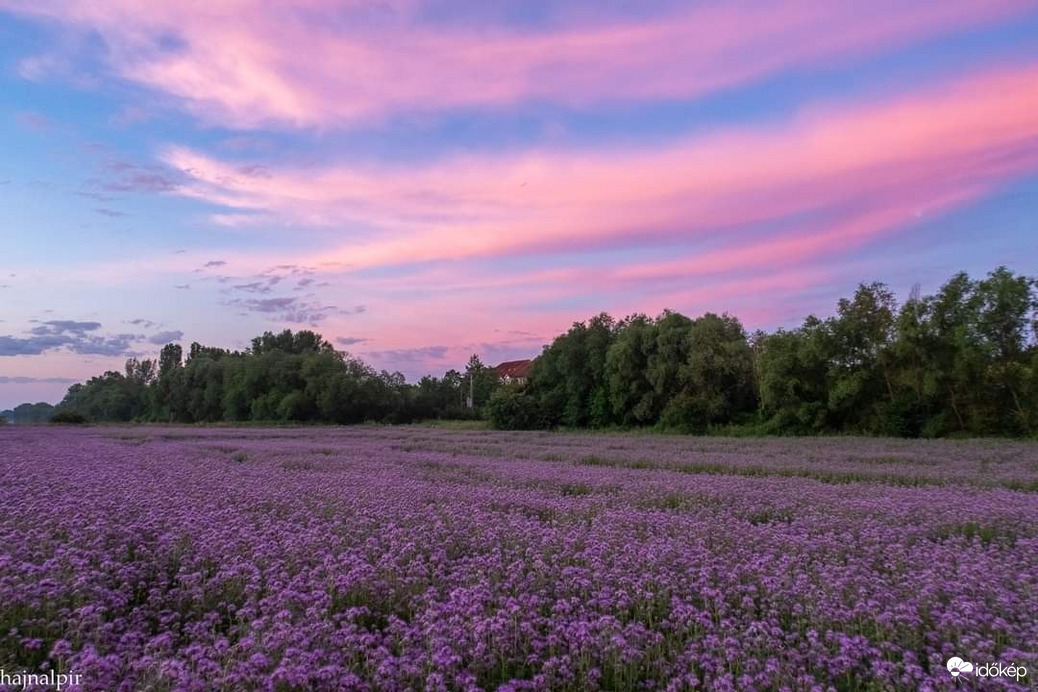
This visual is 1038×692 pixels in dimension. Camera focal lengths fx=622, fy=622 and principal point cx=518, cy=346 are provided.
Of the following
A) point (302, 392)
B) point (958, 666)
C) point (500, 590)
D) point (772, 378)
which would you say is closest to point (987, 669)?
point (958, 666)

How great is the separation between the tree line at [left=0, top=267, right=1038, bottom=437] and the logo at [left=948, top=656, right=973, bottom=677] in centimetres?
3488

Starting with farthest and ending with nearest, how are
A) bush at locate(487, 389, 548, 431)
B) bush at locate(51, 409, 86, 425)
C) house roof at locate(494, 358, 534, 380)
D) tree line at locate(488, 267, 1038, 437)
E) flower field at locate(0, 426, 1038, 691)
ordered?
house roof at locate(494, 358, 534, 380)
bush at locate(51, 409, 86, 425)
bush at locate(487, 389, 548, 431)
tree line at locate(488, 267, 1038, 437)
flower field at locate(0, 426, 1038, 691)

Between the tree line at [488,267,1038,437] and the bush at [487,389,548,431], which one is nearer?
the tree line at [488,267,1038,437]

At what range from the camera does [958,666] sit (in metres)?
4.14

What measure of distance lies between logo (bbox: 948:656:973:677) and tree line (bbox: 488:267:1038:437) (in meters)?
35.0

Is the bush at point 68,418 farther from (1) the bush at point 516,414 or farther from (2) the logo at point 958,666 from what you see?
(2) the logo at point 958,666

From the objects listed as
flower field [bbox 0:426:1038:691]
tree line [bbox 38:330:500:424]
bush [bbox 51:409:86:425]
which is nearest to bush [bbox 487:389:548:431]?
tree line [bbox 38:330:500:424]

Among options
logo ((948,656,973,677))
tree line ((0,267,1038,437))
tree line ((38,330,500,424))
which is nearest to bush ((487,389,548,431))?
tree line ((0,267,1038,437))

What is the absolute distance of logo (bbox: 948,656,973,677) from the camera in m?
4.06

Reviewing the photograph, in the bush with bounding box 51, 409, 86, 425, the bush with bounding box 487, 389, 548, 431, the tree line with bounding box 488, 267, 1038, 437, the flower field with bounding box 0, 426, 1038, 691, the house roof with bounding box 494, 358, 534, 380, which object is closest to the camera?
the flower field with bounding box 0, 426, 1038, 691

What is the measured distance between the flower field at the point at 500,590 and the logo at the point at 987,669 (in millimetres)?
62

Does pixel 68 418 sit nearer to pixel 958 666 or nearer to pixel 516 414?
pixel 516 414

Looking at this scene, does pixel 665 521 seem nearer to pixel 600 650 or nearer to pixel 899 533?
pixel 899 533

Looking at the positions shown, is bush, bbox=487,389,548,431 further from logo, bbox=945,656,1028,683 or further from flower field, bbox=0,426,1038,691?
logo, bbox=945,656,1028,683
